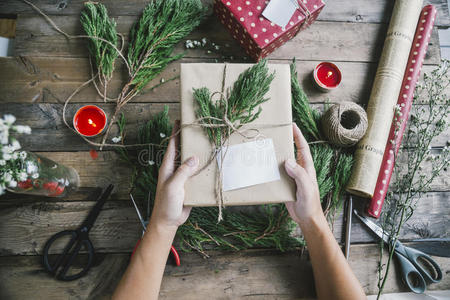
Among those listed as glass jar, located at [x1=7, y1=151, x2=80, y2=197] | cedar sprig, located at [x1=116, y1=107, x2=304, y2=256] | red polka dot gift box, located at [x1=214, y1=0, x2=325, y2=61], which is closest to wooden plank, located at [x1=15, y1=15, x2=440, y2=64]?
red polka dot gift box, located at [x1=214, y1=0, x2=325, y2=61]

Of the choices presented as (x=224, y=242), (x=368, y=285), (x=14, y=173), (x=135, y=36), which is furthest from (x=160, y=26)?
(x=368, y=285)

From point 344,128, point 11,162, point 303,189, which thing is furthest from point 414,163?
point 11,162

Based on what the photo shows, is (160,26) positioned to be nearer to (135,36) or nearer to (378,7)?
(135,36)

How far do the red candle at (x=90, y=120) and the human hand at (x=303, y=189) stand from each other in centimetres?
81

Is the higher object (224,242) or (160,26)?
(160,26)

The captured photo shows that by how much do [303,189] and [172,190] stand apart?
42 centimetres

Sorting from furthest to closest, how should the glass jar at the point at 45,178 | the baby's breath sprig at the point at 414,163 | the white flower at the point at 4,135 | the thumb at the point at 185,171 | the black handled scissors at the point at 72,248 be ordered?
the baby's breath sprig at the point at 414,163 → the black handled scissors at the point at 72,248 → the glass jar at the point at 45,178 → the thumb at the point at 185,171 → the white flower at the point at 4,135

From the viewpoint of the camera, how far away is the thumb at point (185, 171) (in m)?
0.85

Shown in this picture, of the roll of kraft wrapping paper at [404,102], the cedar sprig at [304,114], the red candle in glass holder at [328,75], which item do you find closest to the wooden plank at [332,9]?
the roll of kraft wrapping paper at [404,102]

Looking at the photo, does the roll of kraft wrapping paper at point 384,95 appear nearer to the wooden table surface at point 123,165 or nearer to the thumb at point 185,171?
the wooden table surface at point 123,165

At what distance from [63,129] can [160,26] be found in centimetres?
63

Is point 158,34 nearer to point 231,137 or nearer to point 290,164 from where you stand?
point 231,137

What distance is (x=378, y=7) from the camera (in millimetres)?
1386

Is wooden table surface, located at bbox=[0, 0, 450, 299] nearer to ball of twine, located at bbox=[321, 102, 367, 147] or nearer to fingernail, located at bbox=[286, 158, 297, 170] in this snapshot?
ball of twine, located at bbox=[321, 102, 367, 147]
